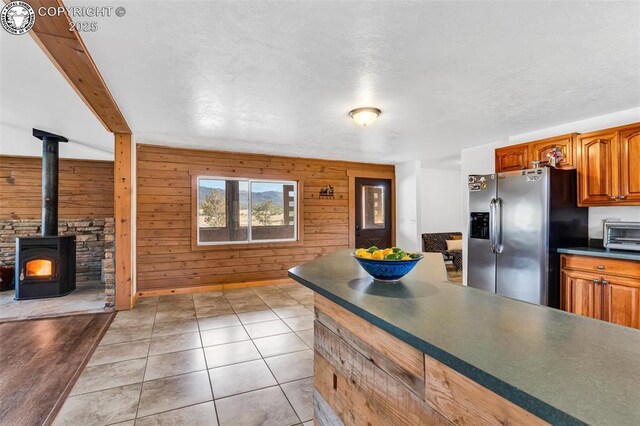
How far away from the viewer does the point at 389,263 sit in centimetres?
161

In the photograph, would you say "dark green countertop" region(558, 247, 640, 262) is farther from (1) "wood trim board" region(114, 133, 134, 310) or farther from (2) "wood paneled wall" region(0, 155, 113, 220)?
(2) "wood paneled wall" region(0, 155, 113, 220)

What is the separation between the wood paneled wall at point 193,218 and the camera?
16.0 ft

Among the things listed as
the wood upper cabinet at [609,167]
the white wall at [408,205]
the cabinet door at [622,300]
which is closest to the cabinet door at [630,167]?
the wood upper cabinet at [609,167]

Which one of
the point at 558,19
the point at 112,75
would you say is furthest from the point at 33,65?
the point at 558,19

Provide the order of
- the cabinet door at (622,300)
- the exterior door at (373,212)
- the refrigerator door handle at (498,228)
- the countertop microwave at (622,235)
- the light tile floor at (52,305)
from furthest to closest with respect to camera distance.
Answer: the exterior door at (373,212)
the light tile floor at (52,305)
the refrigerator door handle at (498,228)
the countertop microwave at (622,235)
the cabinet door at (622,300)

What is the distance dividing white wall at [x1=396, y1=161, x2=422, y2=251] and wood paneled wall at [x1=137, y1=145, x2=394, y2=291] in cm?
133

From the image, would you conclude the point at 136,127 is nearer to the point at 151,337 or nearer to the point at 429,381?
the point at 151,337

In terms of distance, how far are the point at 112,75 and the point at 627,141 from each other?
4.73 metres

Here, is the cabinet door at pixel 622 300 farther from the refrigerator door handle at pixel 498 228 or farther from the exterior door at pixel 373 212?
the exterior door at pixel 373 212

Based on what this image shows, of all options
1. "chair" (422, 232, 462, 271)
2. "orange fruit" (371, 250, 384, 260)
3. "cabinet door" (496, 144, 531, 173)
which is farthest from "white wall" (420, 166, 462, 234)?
"orange fruit" (371, 250, 384, 260)

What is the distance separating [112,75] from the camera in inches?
100

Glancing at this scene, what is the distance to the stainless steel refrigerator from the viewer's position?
3.33 metres

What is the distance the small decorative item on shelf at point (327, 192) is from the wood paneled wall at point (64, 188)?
161 inches

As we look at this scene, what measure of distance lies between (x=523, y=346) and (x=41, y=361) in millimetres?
3674
